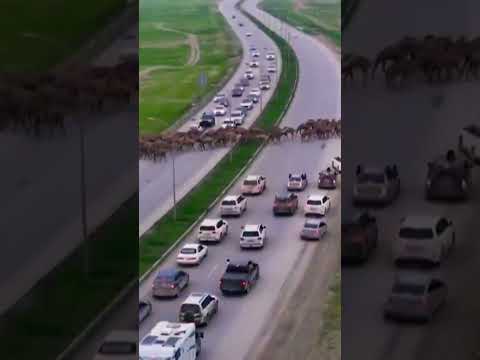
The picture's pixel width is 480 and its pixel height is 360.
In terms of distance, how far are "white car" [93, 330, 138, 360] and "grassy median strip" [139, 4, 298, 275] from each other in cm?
36

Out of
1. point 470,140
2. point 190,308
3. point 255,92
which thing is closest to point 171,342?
point 190,308

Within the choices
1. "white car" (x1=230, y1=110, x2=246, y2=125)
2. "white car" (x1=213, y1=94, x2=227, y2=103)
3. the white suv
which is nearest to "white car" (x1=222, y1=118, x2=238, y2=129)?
"white car" (x1=230, y1=110, x2=246, y2=125)

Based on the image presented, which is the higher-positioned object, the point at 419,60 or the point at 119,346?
the point at 419,60

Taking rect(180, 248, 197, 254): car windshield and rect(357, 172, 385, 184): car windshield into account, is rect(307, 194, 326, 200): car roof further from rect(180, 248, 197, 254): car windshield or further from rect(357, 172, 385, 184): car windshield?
rect(180, 248, 197, 254): car windshield

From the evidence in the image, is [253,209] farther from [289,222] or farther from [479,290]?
[479,290]

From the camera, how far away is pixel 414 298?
4.18m

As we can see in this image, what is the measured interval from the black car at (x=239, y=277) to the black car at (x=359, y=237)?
52 cm

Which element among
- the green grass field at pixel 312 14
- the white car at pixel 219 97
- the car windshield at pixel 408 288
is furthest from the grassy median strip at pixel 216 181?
the car windshield at pixel 408 288

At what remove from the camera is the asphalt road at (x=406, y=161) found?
415 centimetres

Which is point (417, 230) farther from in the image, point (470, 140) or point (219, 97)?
point (219, 97)

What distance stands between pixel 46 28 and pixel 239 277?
174cm

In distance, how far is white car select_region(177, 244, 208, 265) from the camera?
430 centimetres

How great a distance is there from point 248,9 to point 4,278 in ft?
6.88

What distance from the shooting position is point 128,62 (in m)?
4.29
